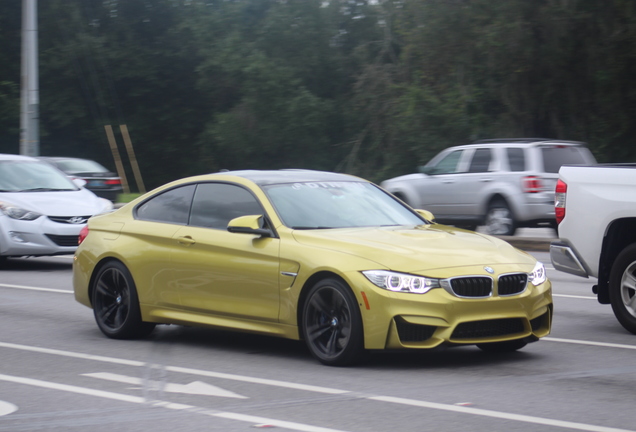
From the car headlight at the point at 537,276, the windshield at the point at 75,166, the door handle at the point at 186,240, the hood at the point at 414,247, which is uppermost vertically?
the hood at the point at 414,247

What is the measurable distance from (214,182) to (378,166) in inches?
1340

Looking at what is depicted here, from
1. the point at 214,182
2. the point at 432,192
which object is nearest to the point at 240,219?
the point at 214,182

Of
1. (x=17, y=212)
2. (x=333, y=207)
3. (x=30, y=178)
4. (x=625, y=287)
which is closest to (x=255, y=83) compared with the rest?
(x=30, y=178)

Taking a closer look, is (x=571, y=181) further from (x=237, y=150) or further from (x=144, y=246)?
(x=237, y=150)

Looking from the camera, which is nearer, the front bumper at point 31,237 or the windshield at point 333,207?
the windshield at point 333,207

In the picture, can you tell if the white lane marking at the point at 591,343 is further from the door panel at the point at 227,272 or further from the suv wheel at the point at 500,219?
the suv wheel at the point at 500,219

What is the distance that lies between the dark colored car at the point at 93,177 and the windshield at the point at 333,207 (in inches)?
803

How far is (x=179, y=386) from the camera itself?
6672mm

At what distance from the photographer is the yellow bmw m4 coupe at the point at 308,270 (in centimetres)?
696

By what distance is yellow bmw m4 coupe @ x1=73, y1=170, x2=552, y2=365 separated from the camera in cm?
696

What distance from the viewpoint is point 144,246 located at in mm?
8609

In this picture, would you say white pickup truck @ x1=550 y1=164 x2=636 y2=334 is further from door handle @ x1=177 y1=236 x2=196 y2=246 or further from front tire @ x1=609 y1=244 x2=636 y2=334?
door handle @ x1=177 y1=236 x2=196 y2=246

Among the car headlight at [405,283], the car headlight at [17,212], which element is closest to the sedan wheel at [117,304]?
the car headlight at [405,283]

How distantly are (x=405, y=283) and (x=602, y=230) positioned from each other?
279 centimetres
